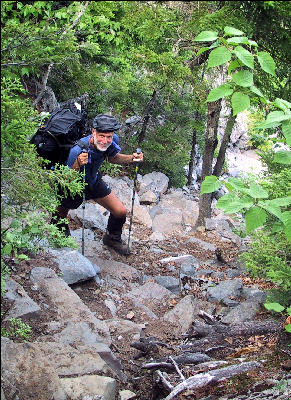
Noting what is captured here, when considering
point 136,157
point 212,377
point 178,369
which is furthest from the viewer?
point 136,157

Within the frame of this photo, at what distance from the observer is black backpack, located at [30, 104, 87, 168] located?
7.10m

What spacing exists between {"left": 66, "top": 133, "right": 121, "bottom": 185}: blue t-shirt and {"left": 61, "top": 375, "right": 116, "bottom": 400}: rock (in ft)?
12.1

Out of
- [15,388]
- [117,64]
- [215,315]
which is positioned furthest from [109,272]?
[117,64]

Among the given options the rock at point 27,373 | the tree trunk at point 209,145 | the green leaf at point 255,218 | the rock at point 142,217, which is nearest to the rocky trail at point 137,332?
the rock at point 27,373

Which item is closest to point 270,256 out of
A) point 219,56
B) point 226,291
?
point 219,56

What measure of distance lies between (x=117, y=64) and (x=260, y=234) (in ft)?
34.6

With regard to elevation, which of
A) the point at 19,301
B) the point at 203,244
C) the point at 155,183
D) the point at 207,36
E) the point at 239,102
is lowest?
the point at 155,183

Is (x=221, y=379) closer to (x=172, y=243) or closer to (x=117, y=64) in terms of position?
(x=172, y=243)

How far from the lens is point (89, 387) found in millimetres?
4410

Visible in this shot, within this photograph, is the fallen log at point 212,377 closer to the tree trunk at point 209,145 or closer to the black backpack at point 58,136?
the black backpack at point 58,136

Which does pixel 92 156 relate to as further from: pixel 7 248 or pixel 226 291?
pixel 7 248

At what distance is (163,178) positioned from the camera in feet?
63.1

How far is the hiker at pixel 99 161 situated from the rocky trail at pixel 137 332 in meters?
0.93

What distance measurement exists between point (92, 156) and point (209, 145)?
6.57 metres
